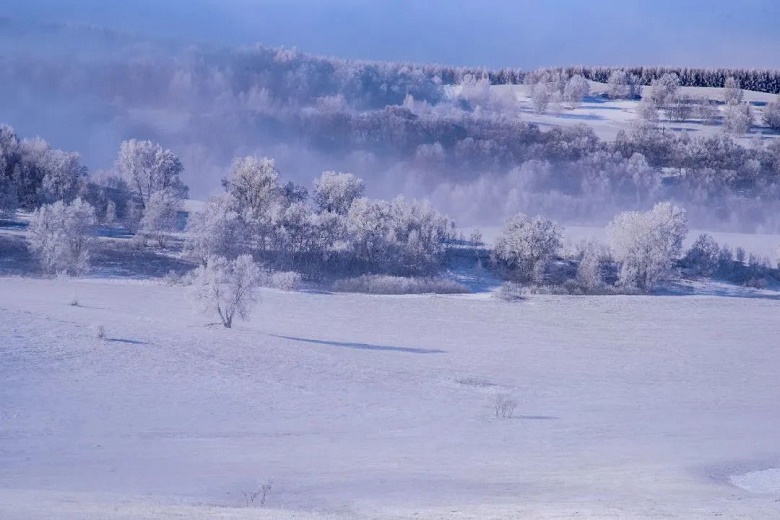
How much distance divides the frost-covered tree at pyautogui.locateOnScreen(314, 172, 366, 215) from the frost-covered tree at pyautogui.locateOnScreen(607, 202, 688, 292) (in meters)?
13.7

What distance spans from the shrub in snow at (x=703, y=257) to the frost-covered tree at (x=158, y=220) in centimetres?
2503

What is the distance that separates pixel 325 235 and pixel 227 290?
623 inches

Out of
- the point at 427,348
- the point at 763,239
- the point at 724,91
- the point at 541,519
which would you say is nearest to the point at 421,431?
the point at 541,519

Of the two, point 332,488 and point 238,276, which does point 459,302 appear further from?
point 332,488

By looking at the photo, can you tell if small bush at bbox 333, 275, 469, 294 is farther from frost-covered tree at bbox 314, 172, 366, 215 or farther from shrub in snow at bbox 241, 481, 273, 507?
shrub in snow at bbox 241, 481, 273, 507

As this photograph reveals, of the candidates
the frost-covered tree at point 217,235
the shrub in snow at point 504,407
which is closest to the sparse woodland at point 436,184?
the frost-covered tree at point 217,235

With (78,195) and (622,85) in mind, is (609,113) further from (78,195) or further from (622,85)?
(78,195)

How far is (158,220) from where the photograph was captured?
143 feet

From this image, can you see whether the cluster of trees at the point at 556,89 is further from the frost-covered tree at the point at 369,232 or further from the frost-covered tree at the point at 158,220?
the frost-covered tree at the point at 158,220

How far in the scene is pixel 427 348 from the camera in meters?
27.6

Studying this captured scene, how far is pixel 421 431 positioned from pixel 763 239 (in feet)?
133

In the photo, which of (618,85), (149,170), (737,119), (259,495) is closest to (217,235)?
(149,170)

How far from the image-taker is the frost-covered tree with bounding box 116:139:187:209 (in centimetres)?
5072

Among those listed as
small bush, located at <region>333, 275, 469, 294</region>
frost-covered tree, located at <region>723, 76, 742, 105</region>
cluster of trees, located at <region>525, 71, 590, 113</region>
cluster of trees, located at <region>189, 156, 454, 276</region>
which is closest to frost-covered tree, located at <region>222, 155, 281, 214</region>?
cluster of trees, located at <region>189, 156, 454, 276</region>
